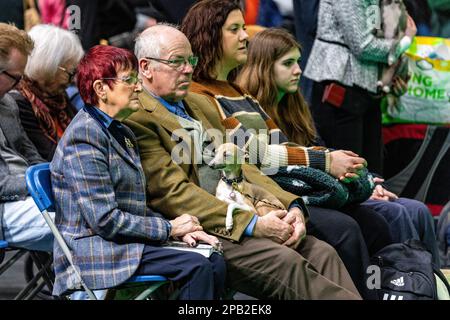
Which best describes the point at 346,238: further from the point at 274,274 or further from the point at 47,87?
the point at 47,87

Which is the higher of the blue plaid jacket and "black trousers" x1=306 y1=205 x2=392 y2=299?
the blue plaid jacket

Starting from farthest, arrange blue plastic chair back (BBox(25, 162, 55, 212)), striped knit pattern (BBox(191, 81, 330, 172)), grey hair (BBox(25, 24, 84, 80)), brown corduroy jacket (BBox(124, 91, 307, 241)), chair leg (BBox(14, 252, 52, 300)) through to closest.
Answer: grey hair (BBox(25, 24, 84, 80)) < chair leg (BBox(14, 252, 52, 300)) < striped knit pattern (BBox(191, 81, 330, 172)) < brown corduroy jacket (BBox(124, 91, 307, 241)) < blue plastic chair back (BBox(25, 162, 55, 212))

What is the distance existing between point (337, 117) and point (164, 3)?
4.53 feet

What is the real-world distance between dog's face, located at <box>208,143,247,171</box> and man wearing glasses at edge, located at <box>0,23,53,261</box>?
35.0 inches

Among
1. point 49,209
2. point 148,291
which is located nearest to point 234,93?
point 49,209

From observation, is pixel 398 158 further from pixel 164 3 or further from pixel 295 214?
pixel 295 214

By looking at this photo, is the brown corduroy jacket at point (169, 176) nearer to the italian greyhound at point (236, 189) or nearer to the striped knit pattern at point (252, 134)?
the italian greyhound at point (236, 189)

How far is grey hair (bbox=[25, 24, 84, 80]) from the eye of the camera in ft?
20.1

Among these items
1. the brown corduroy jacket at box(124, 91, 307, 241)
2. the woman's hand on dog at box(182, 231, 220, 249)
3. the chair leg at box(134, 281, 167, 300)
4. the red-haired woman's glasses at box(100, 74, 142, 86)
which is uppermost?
the red-haired woman's glasses at box(100, 74, 142, 86)

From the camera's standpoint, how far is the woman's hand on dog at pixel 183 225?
4703 mm

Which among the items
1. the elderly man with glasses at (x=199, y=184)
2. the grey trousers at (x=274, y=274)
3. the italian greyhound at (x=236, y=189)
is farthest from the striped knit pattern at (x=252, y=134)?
the grey trousers at (x=274, y=274)

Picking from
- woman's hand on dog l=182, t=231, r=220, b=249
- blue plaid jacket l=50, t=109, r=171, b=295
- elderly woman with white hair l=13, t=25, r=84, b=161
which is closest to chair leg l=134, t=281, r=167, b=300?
blue plaid jacket l=50, t=109, r=171, b=295

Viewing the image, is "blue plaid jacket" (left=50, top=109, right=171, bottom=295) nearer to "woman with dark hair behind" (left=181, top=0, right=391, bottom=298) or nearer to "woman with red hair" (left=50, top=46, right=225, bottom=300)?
"woman with red hair" (left=50, top=46, right=225, bottom=300)
